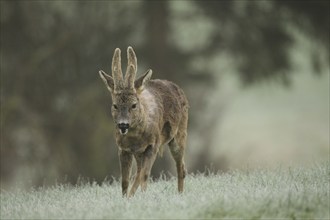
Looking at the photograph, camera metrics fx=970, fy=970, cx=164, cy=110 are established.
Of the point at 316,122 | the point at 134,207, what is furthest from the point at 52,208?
the point at 316,122

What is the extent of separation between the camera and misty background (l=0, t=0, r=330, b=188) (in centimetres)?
2183

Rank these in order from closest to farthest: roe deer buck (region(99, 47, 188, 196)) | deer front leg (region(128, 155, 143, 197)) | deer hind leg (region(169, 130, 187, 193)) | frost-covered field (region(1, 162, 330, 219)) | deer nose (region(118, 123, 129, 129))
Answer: frost-covered field (region(1, 162, 330, 219))
deer nose (region(118, 123, 129, 129))
roe deer buck (region(99, 47, 188, 196))
deer front leg (region(128, 155, 143, 197))
deer hind leg (region(169, 130, 187, 193))

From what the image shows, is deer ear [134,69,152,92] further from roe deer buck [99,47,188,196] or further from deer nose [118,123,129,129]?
deer nose [118,123,129,129]

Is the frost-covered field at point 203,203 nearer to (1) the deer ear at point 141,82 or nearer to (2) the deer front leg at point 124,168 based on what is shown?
(2) the deer front leg at point 124,168

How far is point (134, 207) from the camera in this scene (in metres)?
9.52

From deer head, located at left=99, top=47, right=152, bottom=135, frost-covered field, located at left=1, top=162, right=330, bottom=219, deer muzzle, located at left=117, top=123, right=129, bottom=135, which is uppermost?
deer head, located at left=99, top=47, right=152, bottom=135

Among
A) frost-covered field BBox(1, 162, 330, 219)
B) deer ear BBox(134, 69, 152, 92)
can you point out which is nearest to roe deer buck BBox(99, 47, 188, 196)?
deer ear BBox(134, 69, 152, 92)

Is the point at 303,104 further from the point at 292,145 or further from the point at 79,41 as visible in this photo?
the point at 79,41

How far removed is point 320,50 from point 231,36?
2.08m

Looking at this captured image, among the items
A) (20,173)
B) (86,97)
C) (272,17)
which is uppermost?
(272,17)

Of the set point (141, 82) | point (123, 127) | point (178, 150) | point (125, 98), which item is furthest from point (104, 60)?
point (123, 127)

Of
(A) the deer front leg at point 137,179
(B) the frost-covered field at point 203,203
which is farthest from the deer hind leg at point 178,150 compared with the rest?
(A) the deer front leg at point 137,179

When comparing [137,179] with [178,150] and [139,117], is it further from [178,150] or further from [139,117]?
[178,150]

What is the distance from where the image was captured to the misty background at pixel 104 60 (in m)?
21.8
